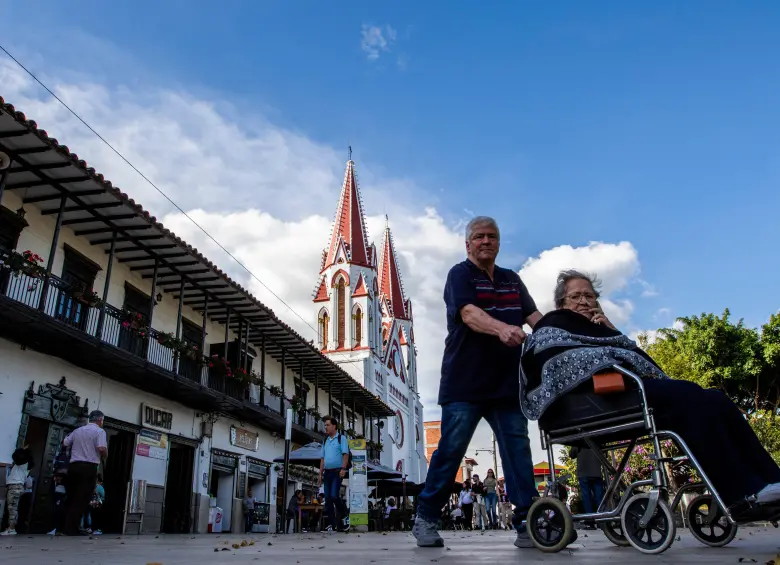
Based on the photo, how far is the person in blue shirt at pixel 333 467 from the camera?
10789mm

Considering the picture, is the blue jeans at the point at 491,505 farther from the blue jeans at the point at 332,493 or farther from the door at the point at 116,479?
the door at the point at 116,479

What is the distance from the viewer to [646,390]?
3268 mm

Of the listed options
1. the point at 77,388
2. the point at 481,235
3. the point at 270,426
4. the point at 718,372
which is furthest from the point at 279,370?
the point at 481,235

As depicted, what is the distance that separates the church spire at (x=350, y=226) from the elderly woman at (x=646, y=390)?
40179mm

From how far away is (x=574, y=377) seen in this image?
343cm

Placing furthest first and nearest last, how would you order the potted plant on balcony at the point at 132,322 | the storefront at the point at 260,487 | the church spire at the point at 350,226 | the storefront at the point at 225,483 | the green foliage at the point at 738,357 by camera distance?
the church spire at the point at 350,226 → the green foliage at the point at 738,357 → the storefront at the point at 260,487 → the storefront at the point at 225,483 → the potted plant on balcony at the point at 132,322

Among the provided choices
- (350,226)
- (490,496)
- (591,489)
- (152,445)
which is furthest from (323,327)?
(591,489)

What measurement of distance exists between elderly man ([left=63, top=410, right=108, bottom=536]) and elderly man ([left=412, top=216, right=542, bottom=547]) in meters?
6.23

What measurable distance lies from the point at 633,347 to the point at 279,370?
71.9ft

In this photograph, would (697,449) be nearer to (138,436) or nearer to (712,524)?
(712,524)

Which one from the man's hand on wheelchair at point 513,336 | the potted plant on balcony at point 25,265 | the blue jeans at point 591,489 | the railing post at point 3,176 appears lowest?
the blue jeans at point 591,489

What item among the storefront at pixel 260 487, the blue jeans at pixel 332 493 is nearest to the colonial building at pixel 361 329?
the storefront at pixel 260 487

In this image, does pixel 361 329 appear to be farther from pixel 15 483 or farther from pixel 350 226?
pixel 15 483

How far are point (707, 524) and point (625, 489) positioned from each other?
2.37 feet
